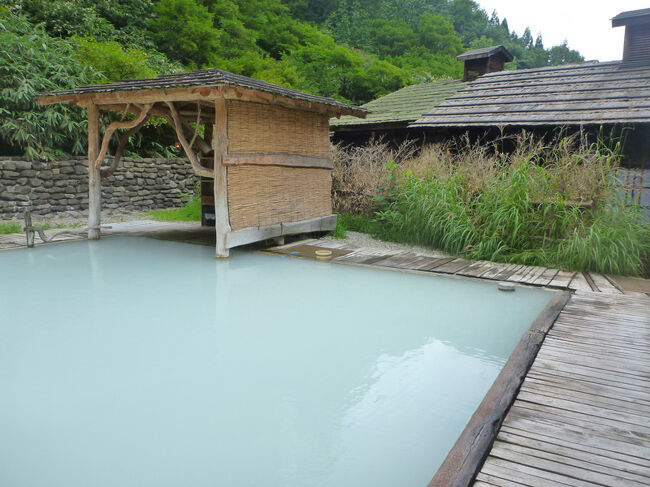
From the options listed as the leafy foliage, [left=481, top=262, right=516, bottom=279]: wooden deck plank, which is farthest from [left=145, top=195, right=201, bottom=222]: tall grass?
[left=481, top=262, right=516, bottom=279]: wooden deck plank

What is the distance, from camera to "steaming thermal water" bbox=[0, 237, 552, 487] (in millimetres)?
2227

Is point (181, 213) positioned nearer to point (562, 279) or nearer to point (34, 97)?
point (34, 97)

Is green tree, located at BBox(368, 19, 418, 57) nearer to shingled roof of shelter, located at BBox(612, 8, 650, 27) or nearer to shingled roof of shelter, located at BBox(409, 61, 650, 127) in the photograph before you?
shingled roof of shelter, located at BBox(409, 61, 650, 127)

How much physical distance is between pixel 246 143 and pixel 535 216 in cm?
395

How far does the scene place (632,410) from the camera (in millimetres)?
2480

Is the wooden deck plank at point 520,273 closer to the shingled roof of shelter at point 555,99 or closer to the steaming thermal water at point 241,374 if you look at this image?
the steaming thermal water at point 241,374

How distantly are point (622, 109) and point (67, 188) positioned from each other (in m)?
10.7

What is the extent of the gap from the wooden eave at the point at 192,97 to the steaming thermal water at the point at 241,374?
2.20m

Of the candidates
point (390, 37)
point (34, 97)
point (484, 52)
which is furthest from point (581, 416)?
point (390, 37)

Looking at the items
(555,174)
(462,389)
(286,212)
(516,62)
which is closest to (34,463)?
(462,389)

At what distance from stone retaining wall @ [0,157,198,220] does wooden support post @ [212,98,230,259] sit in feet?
16.6

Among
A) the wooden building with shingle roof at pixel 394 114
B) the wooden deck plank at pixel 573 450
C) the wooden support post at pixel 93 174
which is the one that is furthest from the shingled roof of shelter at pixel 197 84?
the wooden building with shingle roof at pixel 394 114

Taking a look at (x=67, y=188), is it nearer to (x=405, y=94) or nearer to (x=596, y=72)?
(x=405, y=94)

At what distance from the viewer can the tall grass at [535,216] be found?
5891 mm
